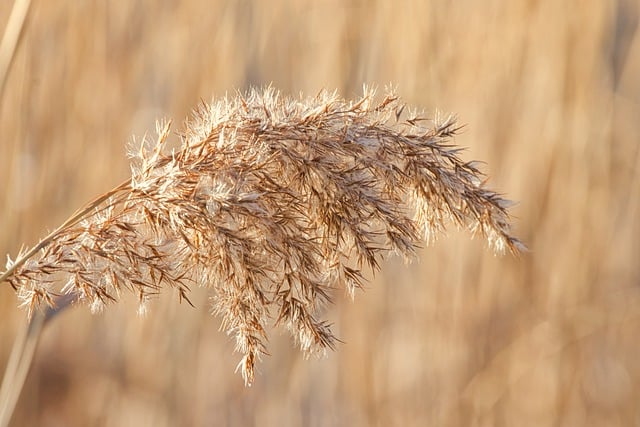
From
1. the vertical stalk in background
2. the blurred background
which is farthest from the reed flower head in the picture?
the blurred background

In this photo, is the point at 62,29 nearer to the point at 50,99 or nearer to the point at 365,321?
the point at 50,99

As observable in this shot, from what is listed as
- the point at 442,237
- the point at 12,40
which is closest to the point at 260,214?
the point at 12,40

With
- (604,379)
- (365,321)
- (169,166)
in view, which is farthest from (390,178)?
(604,379)

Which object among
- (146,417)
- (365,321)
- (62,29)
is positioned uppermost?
(62,29)

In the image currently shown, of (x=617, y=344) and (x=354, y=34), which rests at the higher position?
(x=354, y=34)

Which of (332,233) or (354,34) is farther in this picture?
(354,34)

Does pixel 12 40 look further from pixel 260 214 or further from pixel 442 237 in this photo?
pixel 442 237
